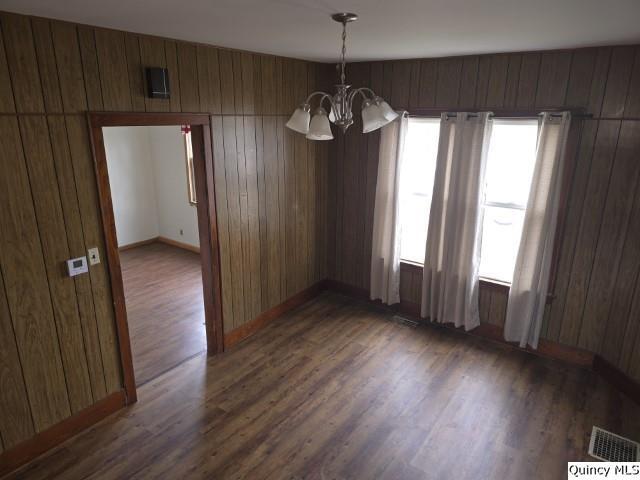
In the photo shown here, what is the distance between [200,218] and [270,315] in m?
1.38

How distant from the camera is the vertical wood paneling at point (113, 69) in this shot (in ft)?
8.64

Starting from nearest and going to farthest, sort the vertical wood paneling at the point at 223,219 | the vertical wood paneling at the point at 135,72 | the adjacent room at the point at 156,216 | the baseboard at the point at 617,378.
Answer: the vertical wood paneling at the point at 135,72 < the baseboard at the point at 617,378 < the vertical wood paneling at the point at 223,219 < the adjacent room at the point at 156,216

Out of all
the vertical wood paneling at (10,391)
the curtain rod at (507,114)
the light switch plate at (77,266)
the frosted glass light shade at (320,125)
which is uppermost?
the curtain rod at (507,114)

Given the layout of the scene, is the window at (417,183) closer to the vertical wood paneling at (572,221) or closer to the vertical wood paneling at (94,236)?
the vertical wood paneling at (572,221)

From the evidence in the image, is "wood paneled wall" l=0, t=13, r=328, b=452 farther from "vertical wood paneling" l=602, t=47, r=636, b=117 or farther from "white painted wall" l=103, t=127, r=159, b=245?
"white painted wall" l=103, t=127, r=159, b=245

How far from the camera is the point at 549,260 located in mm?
3533

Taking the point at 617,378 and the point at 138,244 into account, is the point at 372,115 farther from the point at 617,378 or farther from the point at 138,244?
the point at 138,244

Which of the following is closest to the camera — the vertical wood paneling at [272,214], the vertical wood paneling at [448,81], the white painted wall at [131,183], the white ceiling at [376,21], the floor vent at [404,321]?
the white ceiling at [376,21]

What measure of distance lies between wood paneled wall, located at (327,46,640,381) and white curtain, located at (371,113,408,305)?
0.32m

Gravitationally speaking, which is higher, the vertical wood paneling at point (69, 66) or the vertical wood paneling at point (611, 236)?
the vertical wood paneling at point (69, 66)

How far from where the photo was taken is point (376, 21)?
2285 mm

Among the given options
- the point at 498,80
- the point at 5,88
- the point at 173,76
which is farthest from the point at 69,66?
the point at 498,80

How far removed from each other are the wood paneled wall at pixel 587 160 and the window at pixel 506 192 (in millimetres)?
210

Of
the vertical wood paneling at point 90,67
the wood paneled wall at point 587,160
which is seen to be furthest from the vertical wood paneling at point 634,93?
the vertical wood paneling at point 90,67
